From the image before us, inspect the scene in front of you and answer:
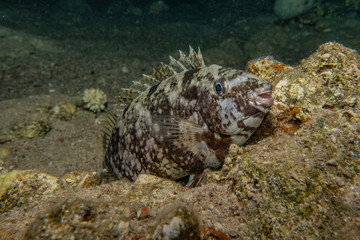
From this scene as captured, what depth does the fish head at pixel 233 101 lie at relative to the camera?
2084 mm

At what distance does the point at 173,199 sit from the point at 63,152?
3726mm

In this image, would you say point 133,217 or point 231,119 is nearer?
point 133,217

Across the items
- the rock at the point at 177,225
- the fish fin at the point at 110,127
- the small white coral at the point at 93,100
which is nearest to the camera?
the rock at the point at 177,225

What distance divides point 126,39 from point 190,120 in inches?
352

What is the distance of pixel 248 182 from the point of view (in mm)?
1603

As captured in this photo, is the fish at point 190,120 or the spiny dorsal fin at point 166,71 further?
the spiny dorsal fin at point 166,71

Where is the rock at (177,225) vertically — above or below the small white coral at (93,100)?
above

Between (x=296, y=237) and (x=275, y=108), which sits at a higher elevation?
(x=275, y=108)

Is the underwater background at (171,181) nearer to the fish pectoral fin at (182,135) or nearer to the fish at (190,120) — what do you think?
the fish at (190,120)

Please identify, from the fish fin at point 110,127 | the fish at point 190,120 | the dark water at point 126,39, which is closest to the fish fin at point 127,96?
the fish at point 190,120

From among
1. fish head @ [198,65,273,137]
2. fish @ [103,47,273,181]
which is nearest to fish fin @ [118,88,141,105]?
fish @ [103,47,273,181]

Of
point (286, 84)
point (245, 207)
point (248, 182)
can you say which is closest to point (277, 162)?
point (248, 182)

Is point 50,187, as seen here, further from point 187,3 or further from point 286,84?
point 187,3

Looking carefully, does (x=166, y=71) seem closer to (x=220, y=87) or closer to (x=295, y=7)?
(x=220, y=87)
